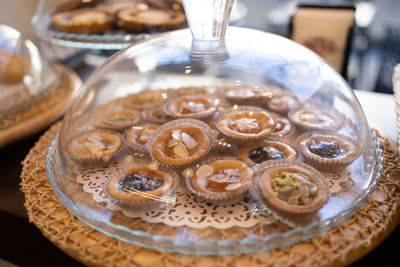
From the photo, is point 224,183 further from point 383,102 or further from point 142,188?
point 383,102

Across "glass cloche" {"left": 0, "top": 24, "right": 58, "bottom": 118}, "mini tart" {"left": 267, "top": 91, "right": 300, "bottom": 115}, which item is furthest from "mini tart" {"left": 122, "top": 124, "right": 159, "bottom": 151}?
"glass cloche" {"left": 0, "top": 24, "right": 58, "bottom": 118}

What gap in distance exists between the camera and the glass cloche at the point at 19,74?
182 cm

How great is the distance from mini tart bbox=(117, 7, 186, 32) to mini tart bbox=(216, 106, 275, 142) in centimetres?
83

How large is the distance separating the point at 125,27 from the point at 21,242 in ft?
4.12

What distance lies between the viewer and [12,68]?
192cm

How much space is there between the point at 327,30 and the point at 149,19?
→ 1.41 meters

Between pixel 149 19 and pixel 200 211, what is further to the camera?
pixel 149 19

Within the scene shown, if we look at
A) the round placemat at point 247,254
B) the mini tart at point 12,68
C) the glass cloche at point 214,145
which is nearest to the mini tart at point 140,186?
the glass cloche at point 214,145

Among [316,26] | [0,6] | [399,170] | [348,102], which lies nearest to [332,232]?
[399,170]

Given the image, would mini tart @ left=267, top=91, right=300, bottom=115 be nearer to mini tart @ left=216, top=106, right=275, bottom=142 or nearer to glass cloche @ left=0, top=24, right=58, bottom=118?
mini tart @ left=216, top=106, right=275, bottom=142

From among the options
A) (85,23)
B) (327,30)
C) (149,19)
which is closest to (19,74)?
(85,23)

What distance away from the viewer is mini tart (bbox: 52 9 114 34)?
211 cm

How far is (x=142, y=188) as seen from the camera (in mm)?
1111

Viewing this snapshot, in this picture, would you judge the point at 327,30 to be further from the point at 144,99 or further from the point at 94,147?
the point at 94,147
